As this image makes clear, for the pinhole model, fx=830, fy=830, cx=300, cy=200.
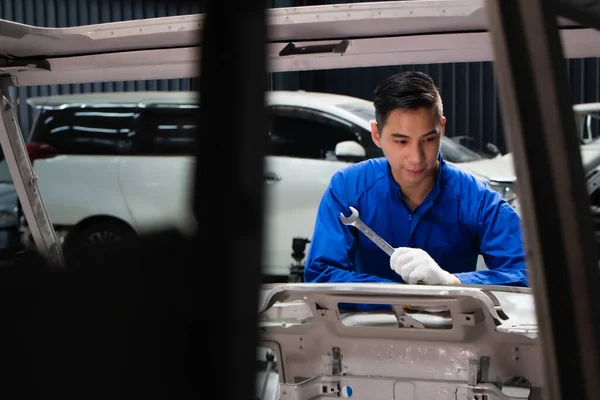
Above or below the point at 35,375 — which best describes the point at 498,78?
above

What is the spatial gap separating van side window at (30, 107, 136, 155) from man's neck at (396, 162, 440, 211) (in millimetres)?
4166

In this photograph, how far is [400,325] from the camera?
259 centimetres

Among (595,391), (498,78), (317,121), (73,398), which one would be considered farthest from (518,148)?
(317,121)

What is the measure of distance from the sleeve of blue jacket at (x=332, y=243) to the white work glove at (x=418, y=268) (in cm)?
21

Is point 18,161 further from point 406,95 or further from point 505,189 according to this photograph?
point 505,189

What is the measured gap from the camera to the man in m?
3.01

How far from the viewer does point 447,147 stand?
7.46 m

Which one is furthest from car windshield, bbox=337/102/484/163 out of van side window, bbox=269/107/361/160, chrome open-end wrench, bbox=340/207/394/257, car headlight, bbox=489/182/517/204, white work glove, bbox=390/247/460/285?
white work glove, bbox=390/247/460/285

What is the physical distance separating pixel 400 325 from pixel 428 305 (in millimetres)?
257

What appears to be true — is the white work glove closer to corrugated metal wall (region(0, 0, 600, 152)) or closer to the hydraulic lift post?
the hydraulic lift post

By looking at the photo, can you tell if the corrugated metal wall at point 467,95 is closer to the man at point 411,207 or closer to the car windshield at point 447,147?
the car windshield at point 447,147

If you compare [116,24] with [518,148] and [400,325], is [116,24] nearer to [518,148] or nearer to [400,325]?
[400,325]

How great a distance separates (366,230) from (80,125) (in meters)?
5.02

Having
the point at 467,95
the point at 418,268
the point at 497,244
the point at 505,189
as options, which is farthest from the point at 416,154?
the point at 467,95
